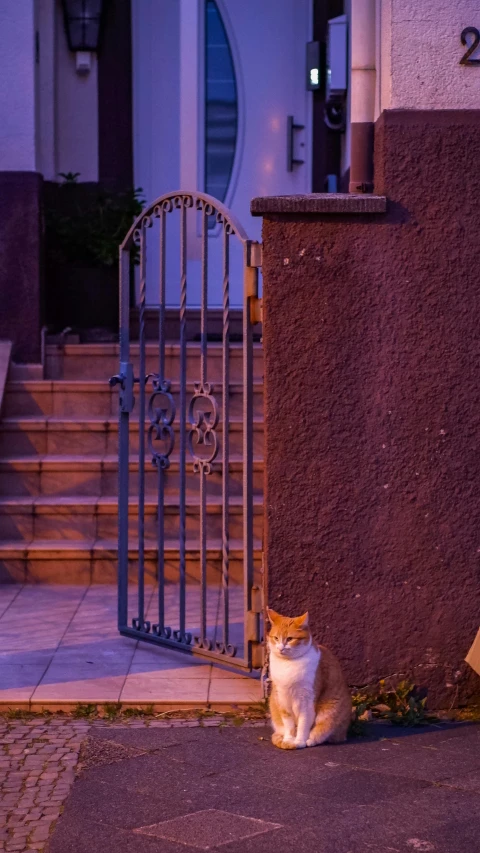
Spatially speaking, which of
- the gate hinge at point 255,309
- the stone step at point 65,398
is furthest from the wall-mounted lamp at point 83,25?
the gate hinge at point 255,309

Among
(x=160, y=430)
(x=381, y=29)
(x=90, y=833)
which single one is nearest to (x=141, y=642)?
(x=160, y=430)

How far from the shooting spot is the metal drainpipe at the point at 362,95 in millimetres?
4910

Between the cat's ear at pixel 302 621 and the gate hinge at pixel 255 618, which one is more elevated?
the cat's ear at pixel 302 621

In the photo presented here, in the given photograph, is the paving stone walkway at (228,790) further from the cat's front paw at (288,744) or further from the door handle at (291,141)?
the door handle at (291,141)

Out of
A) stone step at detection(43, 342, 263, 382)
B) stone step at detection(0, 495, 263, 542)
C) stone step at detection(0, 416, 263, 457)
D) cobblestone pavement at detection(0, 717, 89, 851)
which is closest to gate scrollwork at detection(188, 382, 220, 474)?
cobblestone pavement at detection(0, 717, 89, 851)

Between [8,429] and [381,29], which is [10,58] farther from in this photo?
[381,29]

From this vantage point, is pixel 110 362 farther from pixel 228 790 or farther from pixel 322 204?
pixel 228 790

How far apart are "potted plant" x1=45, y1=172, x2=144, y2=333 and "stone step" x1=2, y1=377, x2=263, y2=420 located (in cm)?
97

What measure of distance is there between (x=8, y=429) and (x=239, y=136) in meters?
3.22

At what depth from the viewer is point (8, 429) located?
718 cm

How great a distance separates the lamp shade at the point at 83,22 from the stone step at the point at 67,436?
316 cm

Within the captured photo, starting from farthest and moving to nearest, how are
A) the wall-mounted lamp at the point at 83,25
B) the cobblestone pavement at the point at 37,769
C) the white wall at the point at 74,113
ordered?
the white wall at the point at 74,113 < the wall-mounted lamp at the point at 83,25 < the cobblestone pavement at the point at 37,769

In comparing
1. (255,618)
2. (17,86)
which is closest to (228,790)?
(255,618)

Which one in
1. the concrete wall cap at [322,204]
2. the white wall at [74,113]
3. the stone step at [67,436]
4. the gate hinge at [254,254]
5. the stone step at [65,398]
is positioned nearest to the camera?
the concrete wall cap at [322,204]
